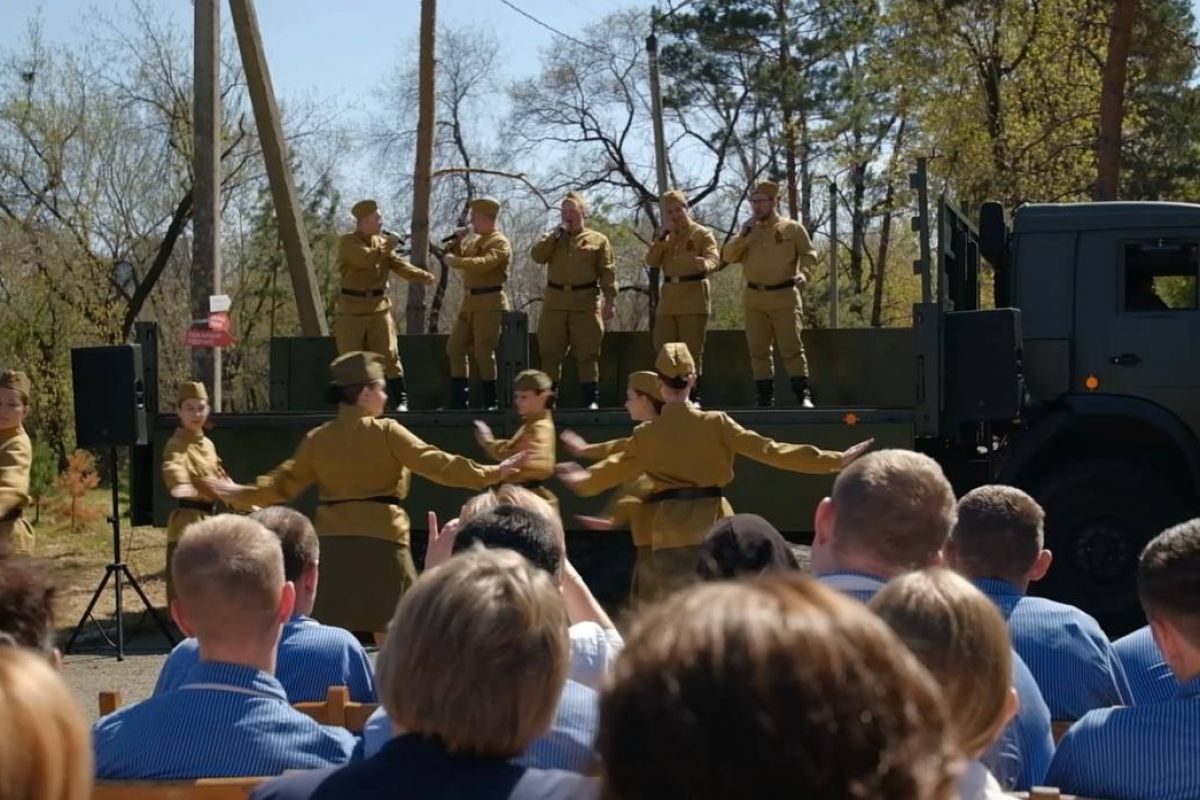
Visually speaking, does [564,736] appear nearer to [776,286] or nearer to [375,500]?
[375,500]

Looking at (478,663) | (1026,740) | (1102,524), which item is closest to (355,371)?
(1102,524)

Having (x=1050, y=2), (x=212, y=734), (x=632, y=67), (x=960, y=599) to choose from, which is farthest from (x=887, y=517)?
(x=632, y=67)

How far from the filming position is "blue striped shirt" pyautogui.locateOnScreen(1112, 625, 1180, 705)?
3984 mm

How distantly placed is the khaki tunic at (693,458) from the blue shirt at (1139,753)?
4.53m

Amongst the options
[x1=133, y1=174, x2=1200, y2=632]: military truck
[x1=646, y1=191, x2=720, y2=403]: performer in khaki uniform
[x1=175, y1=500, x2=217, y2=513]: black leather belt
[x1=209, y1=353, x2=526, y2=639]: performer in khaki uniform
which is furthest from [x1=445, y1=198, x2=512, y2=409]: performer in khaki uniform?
[x1=209, y1=353, x2=526, y2=639]: performer in khaki uniform

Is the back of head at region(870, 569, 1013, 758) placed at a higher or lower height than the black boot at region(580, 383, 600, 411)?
higher

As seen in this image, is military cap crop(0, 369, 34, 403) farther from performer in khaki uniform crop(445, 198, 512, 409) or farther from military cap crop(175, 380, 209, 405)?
performer in khaki uniform crop(445, 198, 512, 409)

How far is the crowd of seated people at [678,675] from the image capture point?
1.30 meters

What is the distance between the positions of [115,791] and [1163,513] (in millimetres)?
7406

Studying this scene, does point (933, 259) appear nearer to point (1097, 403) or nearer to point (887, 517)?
point (1097, 403)

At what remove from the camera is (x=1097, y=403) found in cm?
912

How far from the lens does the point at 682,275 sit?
11.2 meters

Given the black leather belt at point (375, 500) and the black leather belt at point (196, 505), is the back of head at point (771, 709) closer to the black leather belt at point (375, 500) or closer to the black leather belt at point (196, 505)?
the black leather belt at point (375, 500)

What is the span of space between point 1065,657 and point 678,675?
2621mm
